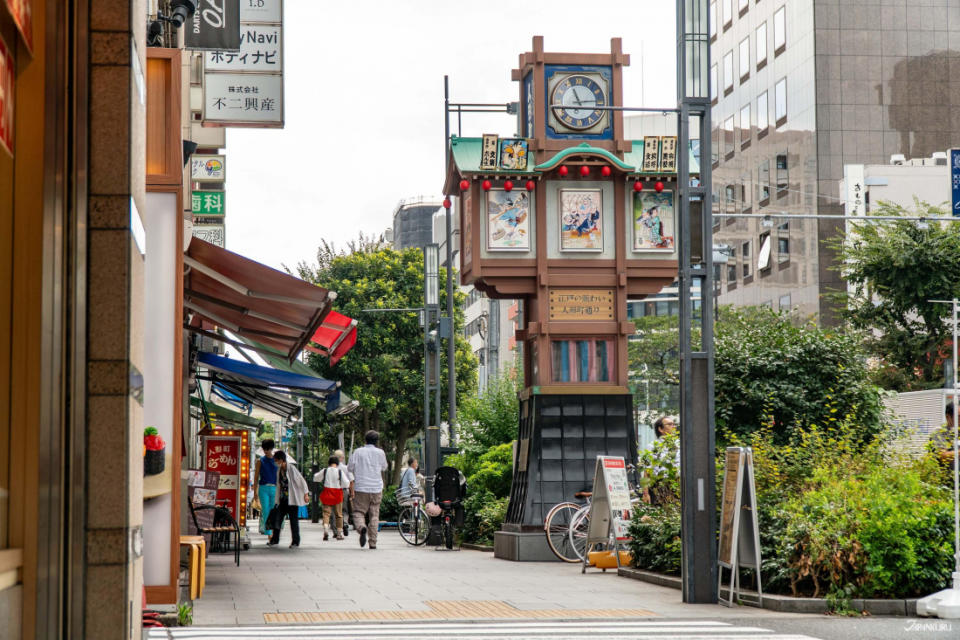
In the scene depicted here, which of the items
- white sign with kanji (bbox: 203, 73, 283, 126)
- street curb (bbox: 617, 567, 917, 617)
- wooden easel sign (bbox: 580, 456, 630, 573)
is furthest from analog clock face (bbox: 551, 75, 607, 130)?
street curb (bbox: 617, 567, 917, 617)

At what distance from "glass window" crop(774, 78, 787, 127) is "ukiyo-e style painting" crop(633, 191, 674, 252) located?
159 feet

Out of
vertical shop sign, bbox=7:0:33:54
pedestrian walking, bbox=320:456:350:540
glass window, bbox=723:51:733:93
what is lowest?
pedestrian walking, bbox=320:456:350:540

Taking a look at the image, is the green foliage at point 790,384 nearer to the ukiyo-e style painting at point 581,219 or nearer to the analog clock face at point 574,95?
the ukiyo-e style painting at point 581,219

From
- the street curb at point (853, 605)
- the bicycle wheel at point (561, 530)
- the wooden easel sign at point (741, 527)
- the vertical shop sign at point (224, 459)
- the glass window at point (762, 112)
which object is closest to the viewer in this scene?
the street curb at point (853, 605)

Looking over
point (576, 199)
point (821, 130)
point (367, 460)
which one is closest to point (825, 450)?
point (576, 199)

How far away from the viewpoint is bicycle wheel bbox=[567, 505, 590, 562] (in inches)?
731

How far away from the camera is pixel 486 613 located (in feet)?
39.4

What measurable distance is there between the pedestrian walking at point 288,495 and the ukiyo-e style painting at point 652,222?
7.83 m

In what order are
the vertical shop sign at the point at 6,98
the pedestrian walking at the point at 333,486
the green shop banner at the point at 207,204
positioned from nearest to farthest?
the vertical shop sign at the point at 6,98 → the green shop banner at the point at 207,204 → the pedestrian walking at the point at 333,486

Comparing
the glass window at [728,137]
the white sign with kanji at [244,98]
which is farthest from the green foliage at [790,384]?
the glass window at [728,137]

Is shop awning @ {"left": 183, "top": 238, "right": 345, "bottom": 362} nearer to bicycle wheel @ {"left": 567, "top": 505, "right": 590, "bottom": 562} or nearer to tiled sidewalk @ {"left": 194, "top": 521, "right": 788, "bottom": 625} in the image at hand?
tiled sidewalk @ {"left": 194, "top": 521, "right": 788, "bottom": 625}

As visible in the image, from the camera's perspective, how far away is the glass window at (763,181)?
226ft

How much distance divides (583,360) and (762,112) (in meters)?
52.2

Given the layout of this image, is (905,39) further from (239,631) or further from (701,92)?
(239,631)
